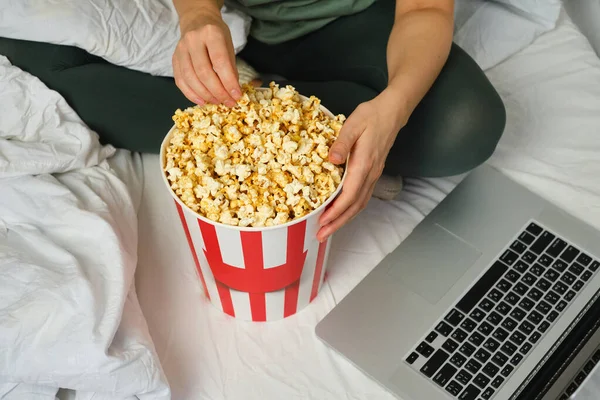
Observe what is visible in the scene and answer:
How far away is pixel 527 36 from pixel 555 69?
3.9 inches

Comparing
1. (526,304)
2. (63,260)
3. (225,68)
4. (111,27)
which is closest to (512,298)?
(526,304)

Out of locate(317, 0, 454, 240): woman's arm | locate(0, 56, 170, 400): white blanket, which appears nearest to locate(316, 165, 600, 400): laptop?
locate(317, 0, 454, 240): woman's arm

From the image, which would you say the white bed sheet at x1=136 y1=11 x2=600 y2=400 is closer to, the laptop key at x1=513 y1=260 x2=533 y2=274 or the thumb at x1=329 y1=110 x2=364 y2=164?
the laptop key at x1=513 y1=260 x2=533 y2=274

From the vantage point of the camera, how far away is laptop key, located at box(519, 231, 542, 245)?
108 centimetres

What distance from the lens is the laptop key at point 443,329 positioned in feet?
3.22

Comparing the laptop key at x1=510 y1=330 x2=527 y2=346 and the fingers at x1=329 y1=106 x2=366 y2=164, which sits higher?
the fingers at x1=329 y1=106 x2=366 y2=164

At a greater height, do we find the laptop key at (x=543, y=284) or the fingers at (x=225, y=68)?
the fingers at (x=225, y=68)

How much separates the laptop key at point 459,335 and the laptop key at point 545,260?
0.66ft

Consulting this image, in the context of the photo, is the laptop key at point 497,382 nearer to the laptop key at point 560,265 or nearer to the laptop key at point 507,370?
the laptop key at point 507,370

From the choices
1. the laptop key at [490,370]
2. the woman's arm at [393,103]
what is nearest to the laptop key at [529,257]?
the laptop key at [490,370]

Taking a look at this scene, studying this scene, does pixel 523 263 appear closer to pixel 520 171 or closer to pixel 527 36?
pixel 520 171

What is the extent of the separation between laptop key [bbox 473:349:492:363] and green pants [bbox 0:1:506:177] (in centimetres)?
33

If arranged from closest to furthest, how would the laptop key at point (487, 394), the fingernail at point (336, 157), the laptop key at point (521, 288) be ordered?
the fingernail at point (336, 157), the laptop key at point (487, 394), the laptop key at point (521, 288)

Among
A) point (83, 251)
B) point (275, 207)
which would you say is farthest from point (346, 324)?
point (83, 251)
